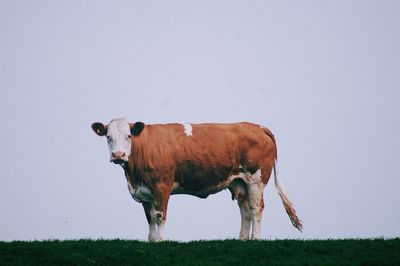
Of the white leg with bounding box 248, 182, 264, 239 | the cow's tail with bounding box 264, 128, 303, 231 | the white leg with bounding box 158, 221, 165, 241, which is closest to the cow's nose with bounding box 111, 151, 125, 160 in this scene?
the white leg with bounding box 158, 221, 165, 241

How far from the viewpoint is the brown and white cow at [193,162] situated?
724 inches

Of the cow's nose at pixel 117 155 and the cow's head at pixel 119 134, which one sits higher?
the cow's head at pixel 119 134

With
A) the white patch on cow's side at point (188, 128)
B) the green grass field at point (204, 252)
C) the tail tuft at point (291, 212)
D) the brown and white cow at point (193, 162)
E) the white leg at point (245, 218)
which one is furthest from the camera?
the tail tuft at point (291, 212)

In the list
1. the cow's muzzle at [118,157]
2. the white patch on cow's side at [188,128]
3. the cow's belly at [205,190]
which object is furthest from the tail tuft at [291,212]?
the cow's muzzle at [118,157]

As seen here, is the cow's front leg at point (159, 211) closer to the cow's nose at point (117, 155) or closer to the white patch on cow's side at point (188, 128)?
the cow's nose at point (117, 155)

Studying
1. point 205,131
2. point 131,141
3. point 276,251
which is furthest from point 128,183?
point 276,251

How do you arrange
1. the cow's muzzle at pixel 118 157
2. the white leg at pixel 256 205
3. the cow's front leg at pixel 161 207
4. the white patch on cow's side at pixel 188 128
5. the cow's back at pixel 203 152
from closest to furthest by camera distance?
the cow's muzzle at pixel 118 157
the cow's front leg at pixel 161 207
the cow's back at pixel 203 152
the white leg at pixel 256 205
the white patch on cow's side at pixel 188 128

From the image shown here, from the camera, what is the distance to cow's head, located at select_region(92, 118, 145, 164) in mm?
18016

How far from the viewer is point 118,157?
17938 mm

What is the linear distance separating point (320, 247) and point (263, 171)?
3188 mm

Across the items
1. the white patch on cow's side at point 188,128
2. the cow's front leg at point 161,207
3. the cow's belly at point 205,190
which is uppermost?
the white patch on cow's side at point 188,128

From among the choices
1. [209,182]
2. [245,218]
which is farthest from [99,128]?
[245,218]

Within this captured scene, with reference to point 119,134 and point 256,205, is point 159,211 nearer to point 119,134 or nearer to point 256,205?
point 119,134

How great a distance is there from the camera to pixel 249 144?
65.1ft
